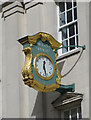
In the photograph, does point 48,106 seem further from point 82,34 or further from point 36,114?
point 82,34

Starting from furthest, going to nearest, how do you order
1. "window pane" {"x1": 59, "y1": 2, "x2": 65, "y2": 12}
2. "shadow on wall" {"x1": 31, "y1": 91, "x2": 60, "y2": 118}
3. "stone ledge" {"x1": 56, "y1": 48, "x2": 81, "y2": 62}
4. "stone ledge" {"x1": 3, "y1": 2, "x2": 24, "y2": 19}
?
1. "stone ledge" {"x1": 3, "y1": 2, "x2": 24, "y2": 19}
2. "window pane" {"x1": 59, "y1": 2, "x2": 65, "y2": 12}
3. "shadow on wall" {"x1": 31, "y1": 91, "x2": 60, "y2": 118}
4. "stone ledge" {"x1": 56, "y1": 48, "x2": 81, "y2": 62}

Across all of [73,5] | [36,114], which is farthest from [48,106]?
[73,5]

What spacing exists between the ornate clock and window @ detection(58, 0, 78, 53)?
1.60 meters

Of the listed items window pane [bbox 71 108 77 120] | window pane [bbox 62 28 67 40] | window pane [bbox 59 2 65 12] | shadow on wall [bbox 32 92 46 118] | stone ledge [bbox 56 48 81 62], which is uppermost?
window pane [bbox 59 2 65 12]

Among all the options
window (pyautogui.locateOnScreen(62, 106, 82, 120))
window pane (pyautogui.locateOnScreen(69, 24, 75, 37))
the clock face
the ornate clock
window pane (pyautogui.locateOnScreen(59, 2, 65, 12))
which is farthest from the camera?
window pane (pyautogui.locateOnScreen(59, 2, 65, 12))

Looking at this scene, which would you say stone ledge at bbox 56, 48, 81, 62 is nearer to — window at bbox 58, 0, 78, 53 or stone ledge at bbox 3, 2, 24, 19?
window at bbox 58, 0, 78, 53

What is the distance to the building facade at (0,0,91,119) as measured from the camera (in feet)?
76.9

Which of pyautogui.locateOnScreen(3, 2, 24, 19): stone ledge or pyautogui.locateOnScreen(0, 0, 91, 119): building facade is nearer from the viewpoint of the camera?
pyautogui.locateOnScreen(0, 0, 91, 119): building facade

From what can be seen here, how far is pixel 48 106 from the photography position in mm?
24453

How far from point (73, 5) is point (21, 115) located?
4.75m

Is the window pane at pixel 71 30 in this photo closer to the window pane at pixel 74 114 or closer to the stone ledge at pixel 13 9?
the stone ledge at pixel 13 9

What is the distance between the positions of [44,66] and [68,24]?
300cm

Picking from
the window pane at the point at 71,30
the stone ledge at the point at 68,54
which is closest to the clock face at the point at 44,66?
the stone ledge at the point at 68,54

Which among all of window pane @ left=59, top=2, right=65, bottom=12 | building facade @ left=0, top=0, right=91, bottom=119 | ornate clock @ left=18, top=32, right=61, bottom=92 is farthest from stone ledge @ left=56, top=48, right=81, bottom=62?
window pane @ left=59, top=2, right=65, bottom=12
